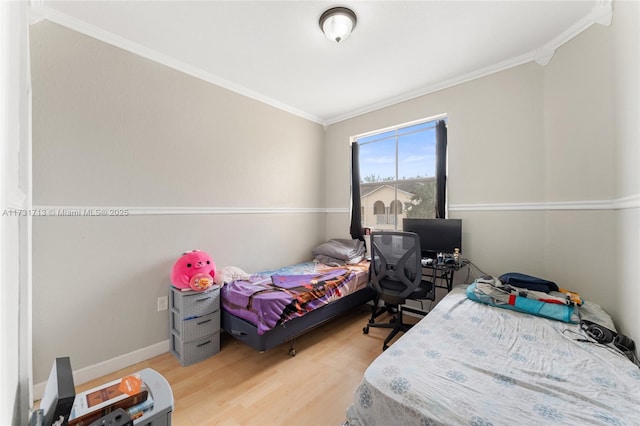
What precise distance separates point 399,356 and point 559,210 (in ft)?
6.71

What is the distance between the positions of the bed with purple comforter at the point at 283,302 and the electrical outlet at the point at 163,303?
0.51 meters

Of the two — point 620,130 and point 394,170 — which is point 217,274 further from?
point 620,130

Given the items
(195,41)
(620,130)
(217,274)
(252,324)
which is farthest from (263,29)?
(620,130)

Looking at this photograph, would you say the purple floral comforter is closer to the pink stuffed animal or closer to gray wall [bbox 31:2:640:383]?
the pink stuffed animal

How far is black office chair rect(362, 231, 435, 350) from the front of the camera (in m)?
2.24

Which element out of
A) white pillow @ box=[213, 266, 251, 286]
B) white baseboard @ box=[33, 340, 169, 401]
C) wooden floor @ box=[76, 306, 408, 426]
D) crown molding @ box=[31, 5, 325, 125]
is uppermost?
crown molding @ box=[31, 5, 325, 125]

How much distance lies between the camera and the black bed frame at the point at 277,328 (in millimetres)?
Answer: 1983

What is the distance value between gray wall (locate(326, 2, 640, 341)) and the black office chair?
825 millimetres

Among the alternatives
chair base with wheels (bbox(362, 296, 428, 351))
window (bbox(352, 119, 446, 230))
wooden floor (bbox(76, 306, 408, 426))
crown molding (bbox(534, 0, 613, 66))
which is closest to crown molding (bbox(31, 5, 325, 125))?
window (bbox(352, 119, 446, 230))

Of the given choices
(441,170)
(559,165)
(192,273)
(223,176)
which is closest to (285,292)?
(192,273)

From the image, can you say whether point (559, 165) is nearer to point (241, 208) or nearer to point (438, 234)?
point (438, 234)

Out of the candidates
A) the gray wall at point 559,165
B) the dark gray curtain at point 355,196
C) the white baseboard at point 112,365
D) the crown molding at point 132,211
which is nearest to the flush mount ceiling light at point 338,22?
the gray wall at point 559,165

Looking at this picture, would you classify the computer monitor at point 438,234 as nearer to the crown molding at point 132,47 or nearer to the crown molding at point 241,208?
the crown molding at point 241,208

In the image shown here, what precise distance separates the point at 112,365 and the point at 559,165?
4.07 metres
